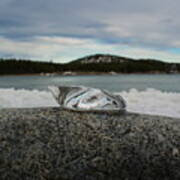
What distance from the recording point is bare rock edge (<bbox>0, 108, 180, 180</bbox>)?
3.10 meters

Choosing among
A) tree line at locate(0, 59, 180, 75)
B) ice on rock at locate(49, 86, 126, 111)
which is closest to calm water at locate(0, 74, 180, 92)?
ice on rock at locate(49, 86, 126, 111)

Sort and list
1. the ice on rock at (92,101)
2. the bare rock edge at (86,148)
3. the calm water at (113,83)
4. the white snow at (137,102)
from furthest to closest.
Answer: the calm water at (113,83) < the white snow at (137,102) < the ice on rock at (92,101) < the bare rock edge at (86,148)

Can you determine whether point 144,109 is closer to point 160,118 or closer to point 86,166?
point 160,118

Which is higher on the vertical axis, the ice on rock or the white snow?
the ice on rock

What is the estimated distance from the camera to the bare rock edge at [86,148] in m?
3.10

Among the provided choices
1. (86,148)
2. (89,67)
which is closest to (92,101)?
(86,148)

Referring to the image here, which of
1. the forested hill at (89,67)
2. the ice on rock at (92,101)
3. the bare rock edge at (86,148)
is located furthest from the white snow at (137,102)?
the forested hill at (89,67)

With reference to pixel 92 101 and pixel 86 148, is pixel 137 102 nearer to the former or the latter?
pixel 92 101

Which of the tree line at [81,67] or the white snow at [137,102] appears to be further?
the tree line at [81,67]

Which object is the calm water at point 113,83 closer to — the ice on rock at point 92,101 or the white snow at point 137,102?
the white snow at point 137,102

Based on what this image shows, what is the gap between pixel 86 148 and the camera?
3.19 meters

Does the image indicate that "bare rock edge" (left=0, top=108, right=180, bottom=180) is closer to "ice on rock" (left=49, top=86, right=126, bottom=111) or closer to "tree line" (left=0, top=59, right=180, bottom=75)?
"ice on rock" (left=49, top=86, right=126, bottom=111)

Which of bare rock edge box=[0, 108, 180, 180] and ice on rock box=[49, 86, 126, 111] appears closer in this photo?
bare rock edge box=[0, 108, 180, 180]

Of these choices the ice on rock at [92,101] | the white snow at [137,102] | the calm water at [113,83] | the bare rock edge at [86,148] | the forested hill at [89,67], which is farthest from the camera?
the forested hill at [89,67]
